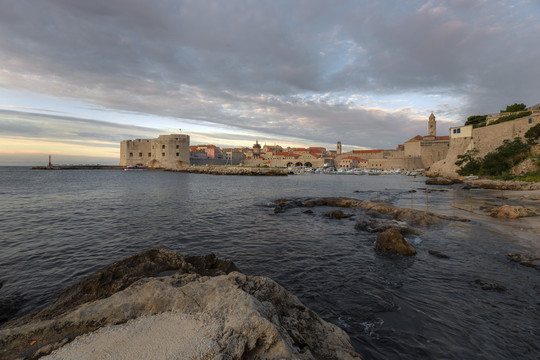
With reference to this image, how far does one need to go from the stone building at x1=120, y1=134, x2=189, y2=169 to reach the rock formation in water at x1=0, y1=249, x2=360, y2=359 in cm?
7084

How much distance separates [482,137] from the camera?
37.4 meters

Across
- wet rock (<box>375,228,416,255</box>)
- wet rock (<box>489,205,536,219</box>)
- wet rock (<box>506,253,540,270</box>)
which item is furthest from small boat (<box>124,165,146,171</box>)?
wet rock (<box>506,253,540,270</box>)

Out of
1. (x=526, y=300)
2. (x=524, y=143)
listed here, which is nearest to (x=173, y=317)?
(x=526, y=300)

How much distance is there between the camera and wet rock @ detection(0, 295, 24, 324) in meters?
3.93

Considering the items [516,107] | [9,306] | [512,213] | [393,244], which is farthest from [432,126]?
[9,306]

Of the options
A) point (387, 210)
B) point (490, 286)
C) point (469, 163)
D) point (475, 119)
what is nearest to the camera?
point (490, 286)

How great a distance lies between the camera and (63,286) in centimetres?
502

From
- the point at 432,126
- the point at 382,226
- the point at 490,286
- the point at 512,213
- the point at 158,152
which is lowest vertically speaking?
the point at 490,286

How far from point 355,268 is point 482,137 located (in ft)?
147

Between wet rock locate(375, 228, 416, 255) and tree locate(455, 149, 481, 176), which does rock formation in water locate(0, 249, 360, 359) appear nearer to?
wet rock locate(375, 228, 416, 255)

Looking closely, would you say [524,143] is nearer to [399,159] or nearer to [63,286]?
[63,286]

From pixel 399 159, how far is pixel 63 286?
85.2m

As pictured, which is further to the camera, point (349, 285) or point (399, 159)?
point (399, 159)

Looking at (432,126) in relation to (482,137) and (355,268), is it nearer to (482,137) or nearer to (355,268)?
(482,137)
